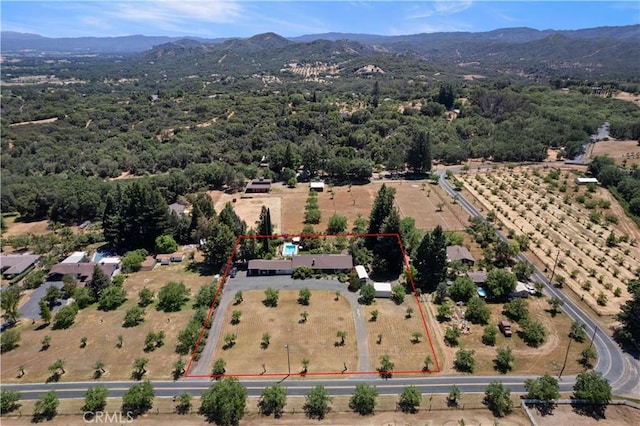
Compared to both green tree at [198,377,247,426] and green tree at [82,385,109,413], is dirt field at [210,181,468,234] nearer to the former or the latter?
green tree at [198,377,247,426]

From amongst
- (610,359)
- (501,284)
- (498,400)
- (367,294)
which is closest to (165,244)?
(367,294)

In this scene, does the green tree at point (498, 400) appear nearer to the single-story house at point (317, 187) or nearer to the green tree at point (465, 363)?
the green tree at point (465, 363)

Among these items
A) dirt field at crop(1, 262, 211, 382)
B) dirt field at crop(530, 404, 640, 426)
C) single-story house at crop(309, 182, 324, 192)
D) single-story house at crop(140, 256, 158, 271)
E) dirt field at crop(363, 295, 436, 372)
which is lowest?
dirt field at crop(1, 262, 211, 382)

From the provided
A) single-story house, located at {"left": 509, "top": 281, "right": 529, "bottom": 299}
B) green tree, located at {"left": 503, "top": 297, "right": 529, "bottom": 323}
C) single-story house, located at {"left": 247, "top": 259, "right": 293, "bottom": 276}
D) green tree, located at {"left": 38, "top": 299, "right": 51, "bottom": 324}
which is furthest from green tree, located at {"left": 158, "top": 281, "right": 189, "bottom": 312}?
single-story house, located at {"left": 509, "top": 281, "right": 529, "bottom": 299}

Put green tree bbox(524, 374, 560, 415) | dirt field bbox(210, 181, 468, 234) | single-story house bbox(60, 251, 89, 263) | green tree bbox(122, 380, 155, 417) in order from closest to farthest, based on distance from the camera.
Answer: green tree bbox(122, 380, 155, 417)
green tree bbox(524, 374, 560, 415)
single-story house bbox(60, 251, 89, 263)
dirt field bbox(210, 181, 468, 234)

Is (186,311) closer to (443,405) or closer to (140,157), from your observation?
(443,405)

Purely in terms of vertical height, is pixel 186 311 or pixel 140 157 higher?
pixel 140 157

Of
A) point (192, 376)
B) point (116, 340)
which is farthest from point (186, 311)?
point (192, 376)
